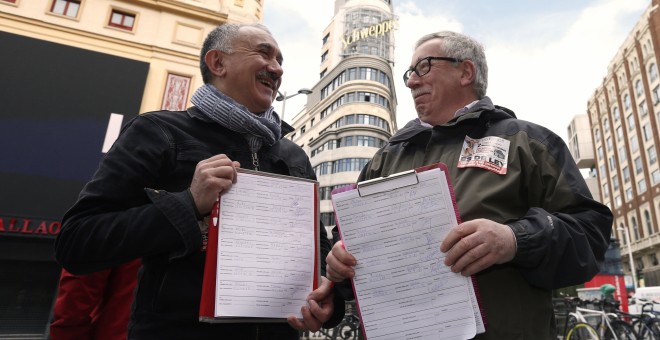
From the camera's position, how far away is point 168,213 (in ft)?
4.39

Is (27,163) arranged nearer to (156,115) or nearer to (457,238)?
(156,115)

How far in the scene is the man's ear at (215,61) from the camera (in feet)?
6.79

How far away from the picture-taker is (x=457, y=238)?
122 centimetres

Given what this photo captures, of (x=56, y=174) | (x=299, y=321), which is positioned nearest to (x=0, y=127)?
(x=56, y=174)

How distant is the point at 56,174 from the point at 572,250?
12651mm

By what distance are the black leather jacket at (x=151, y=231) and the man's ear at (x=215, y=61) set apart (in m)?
0.52

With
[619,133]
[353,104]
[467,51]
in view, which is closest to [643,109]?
[619,133]

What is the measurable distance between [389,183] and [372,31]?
5005 centimetres

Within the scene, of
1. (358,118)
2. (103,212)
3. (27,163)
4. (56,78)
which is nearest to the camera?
(103,212)

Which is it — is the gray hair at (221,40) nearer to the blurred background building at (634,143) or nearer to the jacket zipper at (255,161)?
the jacket zipper at (255,161)

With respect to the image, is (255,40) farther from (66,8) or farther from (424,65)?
(66,8)

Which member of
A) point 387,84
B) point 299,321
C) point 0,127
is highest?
point 387,84

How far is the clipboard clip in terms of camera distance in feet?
4.23
